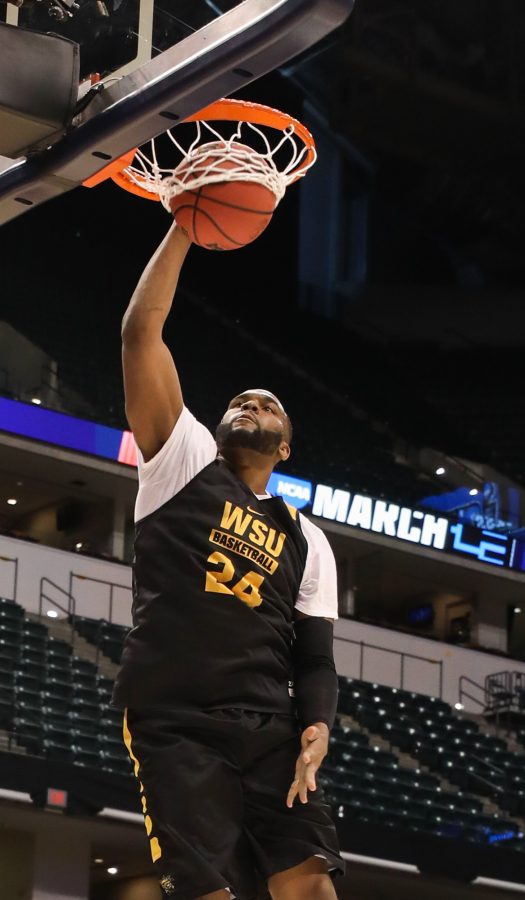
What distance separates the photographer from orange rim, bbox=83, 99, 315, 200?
3.56 metres

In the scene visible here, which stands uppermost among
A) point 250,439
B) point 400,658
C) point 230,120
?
point 400,658

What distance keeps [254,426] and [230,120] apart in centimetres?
77

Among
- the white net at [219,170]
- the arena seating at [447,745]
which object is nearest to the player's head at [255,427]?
the white net at [219,170]

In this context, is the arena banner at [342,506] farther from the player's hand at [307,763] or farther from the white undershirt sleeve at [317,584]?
the player's hand at [307,763]

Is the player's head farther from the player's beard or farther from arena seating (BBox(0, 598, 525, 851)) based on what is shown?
arena seating (BBox(0, 598, 525, 851))

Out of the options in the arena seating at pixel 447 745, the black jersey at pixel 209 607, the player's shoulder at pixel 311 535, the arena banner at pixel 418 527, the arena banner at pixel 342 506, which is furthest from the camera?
the arena banner at pixel 418 527

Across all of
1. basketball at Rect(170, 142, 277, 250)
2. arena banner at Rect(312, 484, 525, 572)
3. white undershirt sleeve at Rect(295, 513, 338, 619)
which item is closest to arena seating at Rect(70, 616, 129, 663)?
arena banner at Rect(312, 484, 525, 572)

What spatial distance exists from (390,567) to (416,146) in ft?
19.9

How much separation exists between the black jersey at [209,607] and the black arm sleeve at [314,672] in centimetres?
3

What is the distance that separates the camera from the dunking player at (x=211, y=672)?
10.3 ft

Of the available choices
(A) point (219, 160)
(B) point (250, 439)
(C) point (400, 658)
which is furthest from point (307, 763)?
(C) point (400, 658)

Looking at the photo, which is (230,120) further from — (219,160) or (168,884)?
(168,884)

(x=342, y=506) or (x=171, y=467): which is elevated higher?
(x=342, y=506)

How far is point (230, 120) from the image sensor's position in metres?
3.64
